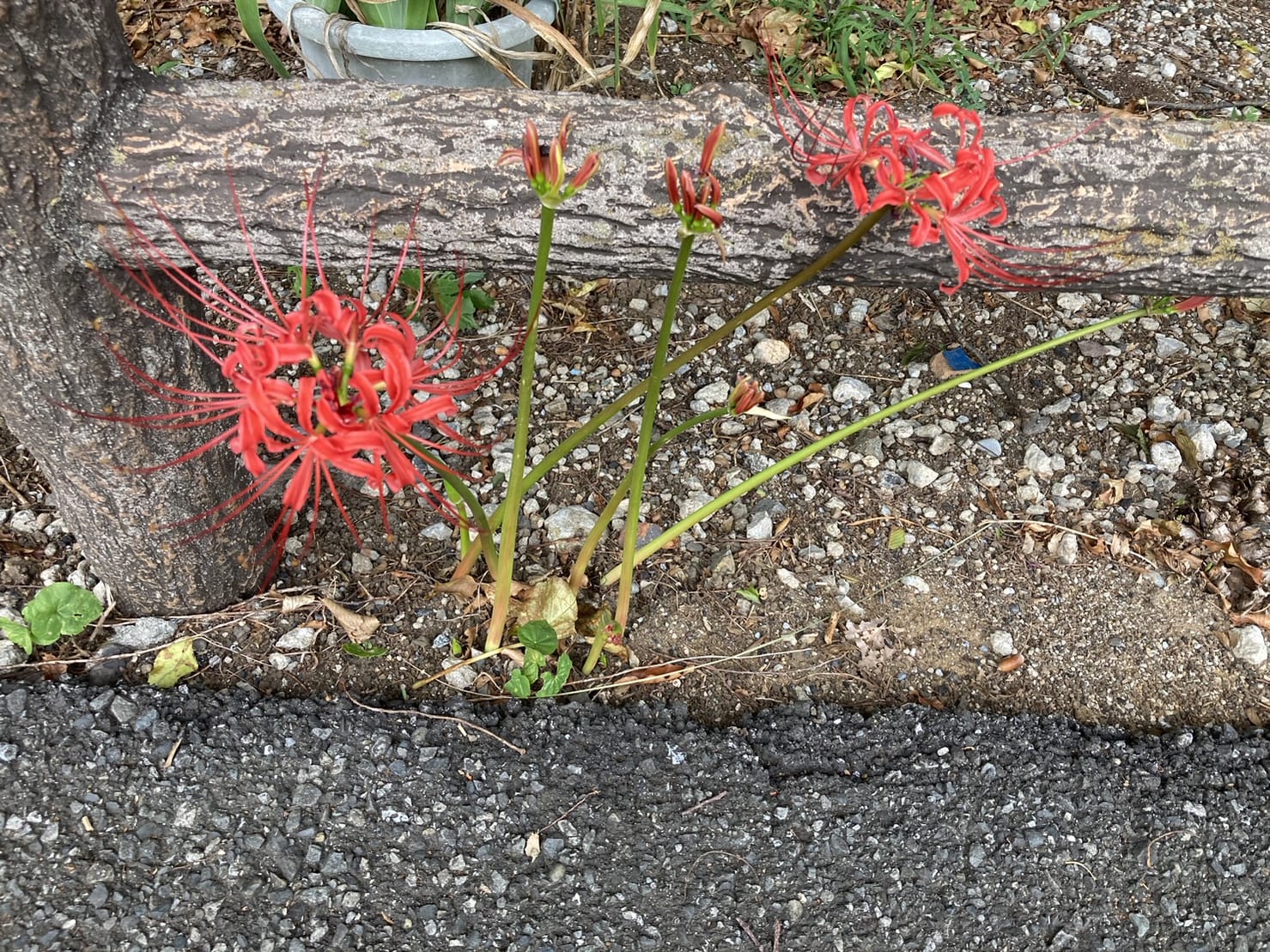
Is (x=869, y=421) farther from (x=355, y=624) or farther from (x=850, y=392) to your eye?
(x=355, y=624)

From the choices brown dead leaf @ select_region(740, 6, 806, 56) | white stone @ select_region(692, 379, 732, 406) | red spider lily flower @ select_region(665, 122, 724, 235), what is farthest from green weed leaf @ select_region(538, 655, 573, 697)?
brown dead leaf @ select_region(740, 6, 806, 56)

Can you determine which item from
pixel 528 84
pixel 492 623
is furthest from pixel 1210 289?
pixel 528 84

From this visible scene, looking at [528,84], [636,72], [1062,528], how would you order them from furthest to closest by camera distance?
[636,72] → [528,84] → [1062,528]

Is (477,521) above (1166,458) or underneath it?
above

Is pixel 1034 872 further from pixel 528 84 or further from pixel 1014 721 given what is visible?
pixel 528 84

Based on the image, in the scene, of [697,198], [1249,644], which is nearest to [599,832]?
[697,198]

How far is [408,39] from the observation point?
1.83 m

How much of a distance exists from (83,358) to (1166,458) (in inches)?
67.4

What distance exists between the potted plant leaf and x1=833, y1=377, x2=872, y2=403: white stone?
0.79m

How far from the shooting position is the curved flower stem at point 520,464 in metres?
0.99

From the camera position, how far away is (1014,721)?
147 cm

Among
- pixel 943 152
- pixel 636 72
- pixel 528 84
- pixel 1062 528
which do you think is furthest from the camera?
pixel 636 72

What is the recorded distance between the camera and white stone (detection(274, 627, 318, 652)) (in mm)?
1493

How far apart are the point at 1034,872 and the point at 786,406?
883 mm
